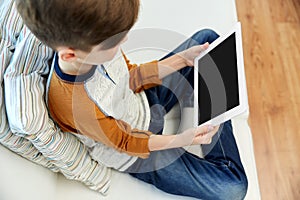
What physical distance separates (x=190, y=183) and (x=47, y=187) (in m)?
0.31

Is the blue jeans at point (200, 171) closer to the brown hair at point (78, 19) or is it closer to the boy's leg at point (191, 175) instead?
the boy's leg at point (191, 175)

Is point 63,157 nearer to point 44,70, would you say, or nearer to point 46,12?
point 44,70

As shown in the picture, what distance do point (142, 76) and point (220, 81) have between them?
188mm

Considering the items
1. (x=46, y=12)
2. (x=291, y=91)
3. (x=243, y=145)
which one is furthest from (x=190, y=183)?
(x=291, y=91)

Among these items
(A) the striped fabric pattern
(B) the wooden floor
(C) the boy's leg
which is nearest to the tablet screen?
(C) the boy's leg

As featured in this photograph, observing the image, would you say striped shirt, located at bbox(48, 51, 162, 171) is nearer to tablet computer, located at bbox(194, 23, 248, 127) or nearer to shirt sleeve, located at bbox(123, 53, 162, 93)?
shirt sleeve, located at bbox(123, 53, 162, 93)

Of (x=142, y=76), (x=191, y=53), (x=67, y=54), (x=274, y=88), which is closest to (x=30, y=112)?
(x=67, y=54)

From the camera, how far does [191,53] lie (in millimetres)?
914

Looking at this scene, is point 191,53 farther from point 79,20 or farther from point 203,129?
point 79,20

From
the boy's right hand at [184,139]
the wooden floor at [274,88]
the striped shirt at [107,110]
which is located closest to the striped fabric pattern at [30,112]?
the striped shirt at [107,110]

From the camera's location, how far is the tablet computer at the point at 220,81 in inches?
30.6

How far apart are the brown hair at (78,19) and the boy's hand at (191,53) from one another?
348 mm


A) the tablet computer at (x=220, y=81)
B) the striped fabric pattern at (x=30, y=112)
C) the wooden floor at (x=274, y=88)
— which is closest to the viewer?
the striped fabric pattern at (x=30, y=112)

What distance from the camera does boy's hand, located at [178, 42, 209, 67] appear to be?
35.6 inches
